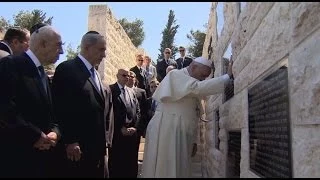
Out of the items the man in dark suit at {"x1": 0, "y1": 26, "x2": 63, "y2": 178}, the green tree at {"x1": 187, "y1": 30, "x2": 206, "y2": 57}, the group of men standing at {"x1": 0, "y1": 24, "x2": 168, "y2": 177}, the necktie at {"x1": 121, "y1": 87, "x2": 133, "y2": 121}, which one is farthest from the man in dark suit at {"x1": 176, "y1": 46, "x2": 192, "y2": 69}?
the green tree at {"x1": 187, "y1": 30, "x2": 206, "y2": 57}

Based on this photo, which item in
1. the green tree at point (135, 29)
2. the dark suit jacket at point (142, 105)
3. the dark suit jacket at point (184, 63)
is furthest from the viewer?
the green tree at point (135, 29)

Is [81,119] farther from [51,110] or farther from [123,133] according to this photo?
[123,133]

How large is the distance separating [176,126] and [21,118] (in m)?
2.12

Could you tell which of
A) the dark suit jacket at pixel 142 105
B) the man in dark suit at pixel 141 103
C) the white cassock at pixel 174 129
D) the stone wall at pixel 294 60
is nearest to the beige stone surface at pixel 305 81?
the stone wall at pixel 294 60

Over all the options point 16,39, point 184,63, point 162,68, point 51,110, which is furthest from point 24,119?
point 184,63

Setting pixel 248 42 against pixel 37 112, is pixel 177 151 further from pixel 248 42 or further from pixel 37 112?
pixel 37 112

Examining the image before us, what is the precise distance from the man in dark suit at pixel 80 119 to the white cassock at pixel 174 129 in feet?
3.44

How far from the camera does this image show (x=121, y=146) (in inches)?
211

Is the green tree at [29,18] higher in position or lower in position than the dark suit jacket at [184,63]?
higher

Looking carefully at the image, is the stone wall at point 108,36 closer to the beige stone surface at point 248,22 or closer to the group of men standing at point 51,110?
the beige stone surface at point 248,22

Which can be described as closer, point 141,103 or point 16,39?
point 16,39

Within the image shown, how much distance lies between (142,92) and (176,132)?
214cm

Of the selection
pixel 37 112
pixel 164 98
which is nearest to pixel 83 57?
pixel 37 112

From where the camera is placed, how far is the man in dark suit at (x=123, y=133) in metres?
5.26
